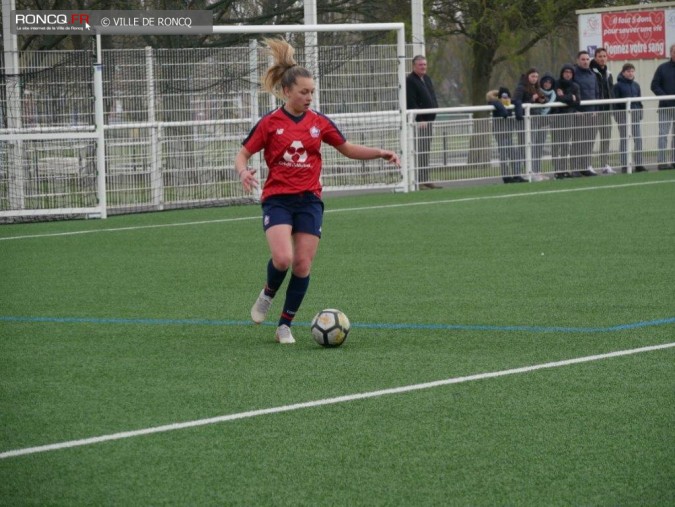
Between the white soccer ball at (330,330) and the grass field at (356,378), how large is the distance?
9 cm

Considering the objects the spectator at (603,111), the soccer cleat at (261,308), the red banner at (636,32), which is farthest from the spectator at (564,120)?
the soccer cleat at (261,308)

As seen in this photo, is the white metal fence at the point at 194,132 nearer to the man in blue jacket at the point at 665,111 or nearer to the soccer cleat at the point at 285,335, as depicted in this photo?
the man in blue jacket at the point at 665,111

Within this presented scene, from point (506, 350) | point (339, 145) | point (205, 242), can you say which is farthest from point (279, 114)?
point (205, 242)

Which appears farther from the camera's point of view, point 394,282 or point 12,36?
point 12,36

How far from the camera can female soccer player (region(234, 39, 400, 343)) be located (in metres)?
8.42

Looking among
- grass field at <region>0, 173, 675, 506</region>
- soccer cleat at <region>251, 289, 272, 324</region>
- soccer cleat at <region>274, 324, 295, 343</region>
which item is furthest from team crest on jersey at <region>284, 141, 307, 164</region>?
grass field at <region>0, 173, 675, 506</region>

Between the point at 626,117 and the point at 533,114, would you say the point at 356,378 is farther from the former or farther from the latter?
the point at 626,117

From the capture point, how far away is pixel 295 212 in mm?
8555

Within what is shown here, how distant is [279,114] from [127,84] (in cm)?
1107

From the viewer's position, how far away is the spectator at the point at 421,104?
21.5 m

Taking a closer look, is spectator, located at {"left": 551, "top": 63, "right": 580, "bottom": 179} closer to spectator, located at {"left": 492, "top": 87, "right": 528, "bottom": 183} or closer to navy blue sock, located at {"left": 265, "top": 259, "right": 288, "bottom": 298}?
spectator, located at {"left": 492, "top": 87, "right": 528, "bottom": 183}

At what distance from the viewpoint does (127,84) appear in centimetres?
1920

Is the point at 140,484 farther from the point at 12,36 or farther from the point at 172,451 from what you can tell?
the point at 12,36

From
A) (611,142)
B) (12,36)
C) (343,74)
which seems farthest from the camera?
(611,142)
